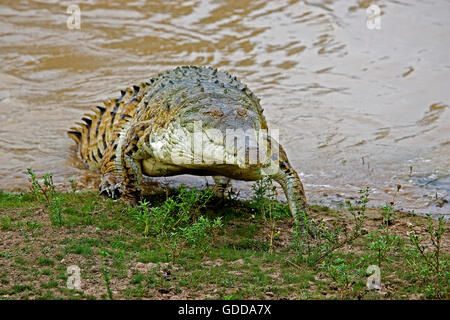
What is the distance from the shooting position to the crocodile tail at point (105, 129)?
25.1ft

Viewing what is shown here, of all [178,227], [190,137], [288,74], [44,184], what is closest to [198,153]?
[190,137]

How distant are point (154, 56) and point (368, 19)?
17.7 ft

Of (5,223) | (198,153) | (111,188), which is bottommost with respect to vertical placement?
(111,188)

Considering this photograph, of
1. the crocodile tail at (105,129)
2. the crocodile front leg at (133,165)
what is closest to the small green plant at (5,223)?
the crocodile front leg at (133,165)

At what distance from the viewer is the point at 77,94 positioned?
11.5 m

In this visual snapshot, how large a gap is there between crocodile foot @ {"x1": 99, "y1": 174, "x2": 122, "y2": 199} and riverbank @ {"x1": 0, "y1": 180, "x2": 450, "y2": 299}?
516 mm

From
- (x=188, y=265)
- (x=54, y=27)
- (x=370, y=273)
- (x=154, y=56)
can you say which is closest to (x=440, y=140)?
(x=370, y=273)

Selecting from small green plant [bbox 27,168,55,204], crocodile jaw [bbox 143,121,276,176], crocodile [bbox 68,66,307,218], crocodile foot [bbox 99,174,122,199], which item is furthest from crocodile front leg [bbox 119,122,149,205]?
small green plant [bbox 27,168,55,204]

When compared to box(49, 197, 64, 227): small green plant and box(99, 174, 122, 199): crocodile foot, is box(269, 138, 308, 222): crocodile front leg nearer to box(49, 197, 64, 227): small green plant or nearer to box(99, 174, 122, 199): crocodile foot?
box(99, 174, 122, 199): crocodile foot

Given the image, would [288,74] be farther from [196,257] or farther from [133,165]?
[196,257]

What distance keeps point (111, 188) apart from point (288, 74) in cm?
618

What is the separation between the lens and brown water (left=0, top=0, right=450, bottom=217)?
849 cm

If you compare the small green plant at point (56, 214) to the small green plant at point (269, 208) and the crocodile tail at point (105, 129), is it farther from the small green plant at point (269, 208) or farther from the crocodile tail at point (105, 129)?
the small green plant at point (269, 208)

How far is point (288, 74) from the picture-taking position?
1212 centimetres
